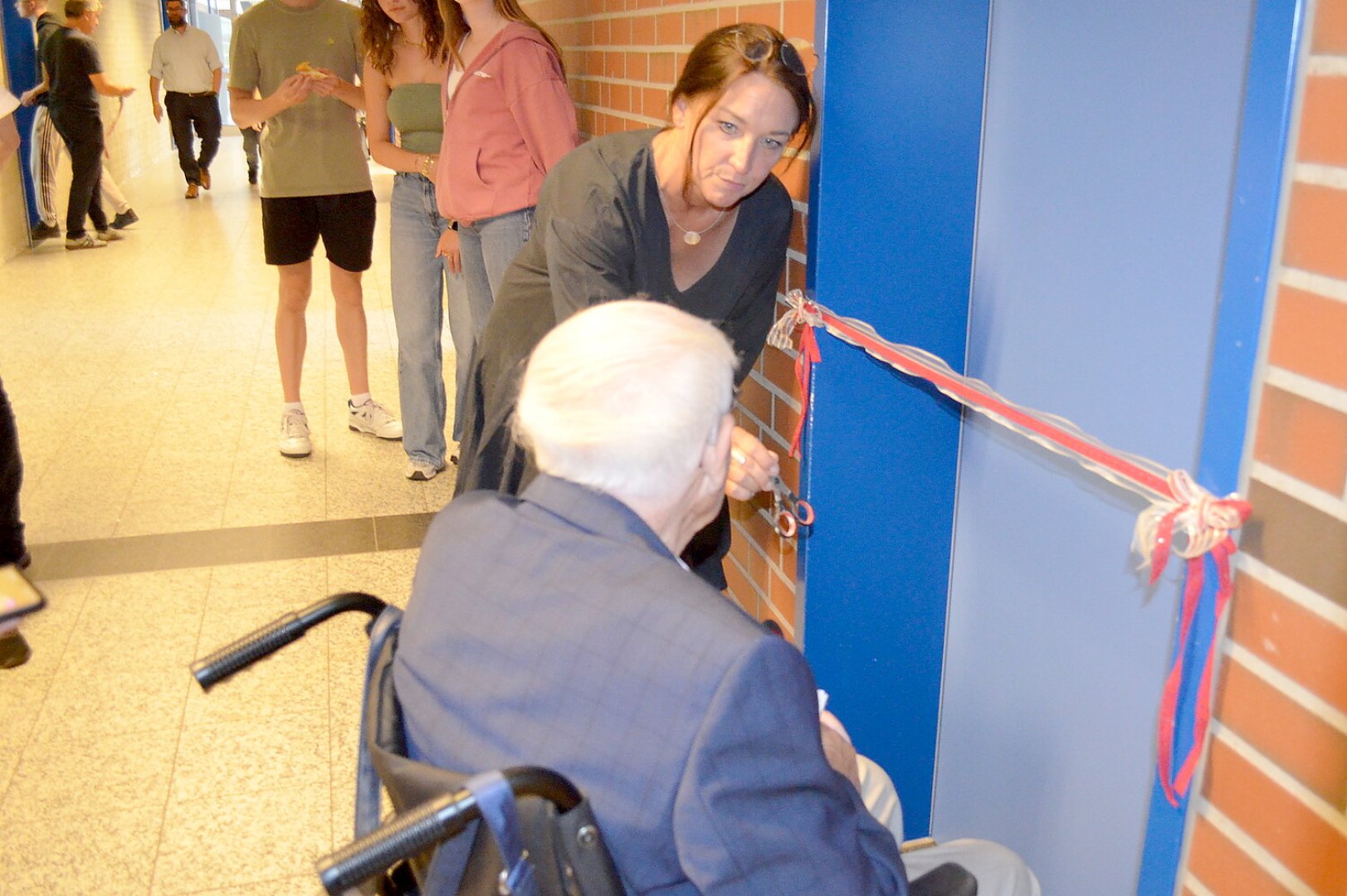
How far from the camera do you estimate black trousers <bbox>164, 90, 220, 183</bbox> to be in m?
10.5

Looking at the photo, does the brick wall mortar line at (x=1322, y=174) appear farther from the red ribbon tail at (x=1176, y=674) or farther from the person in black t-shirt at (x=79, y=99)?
the person in black t-shirt at (x=79, y=99)

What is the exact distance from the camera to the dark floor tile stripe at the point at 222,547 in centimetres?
333

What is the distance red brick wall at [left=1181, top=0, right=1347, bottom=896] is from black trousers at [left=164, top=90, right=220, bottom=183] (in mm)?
10978

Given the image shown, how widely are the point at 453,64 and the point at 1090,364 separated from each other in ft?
7.09

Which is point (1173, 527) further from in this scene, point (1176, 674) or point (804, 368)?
point (804, 368)

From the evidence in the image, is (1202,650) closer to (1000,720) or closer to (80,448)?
(1000,720)

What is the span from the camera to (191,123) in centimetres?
1070

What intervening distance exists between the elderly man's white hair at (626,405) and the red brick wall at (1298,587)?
0.51m

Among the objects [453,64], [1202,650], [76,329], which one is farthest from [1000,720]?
[76,329]

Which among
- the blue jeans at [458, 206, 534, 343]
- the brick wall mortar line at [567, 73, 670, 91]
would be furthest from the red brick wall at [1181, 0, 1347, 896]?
the blue jeans at [458, 206, 534, 343]

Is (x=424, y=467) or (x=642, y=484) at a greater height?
(x=642, y=484)

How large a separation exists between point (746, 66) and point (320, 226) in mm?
2665

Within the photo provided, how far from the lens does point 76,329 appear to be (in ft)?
19.3

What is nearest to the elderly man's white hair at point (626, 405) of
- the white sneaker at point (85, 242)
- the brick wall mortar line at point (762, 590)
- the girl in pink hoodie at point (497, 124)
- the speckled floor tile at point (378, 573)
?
the brick wall mortar line at point (762, 590)
